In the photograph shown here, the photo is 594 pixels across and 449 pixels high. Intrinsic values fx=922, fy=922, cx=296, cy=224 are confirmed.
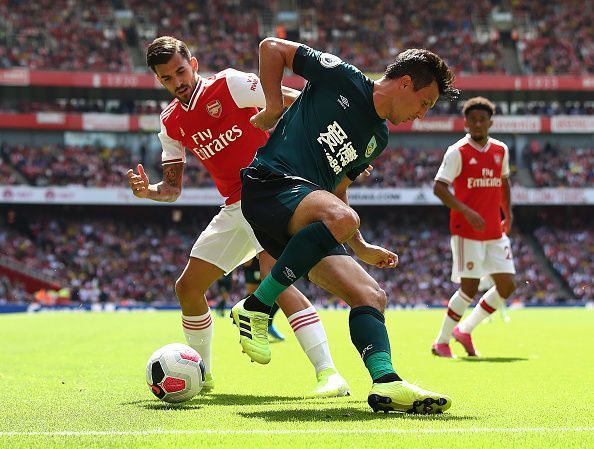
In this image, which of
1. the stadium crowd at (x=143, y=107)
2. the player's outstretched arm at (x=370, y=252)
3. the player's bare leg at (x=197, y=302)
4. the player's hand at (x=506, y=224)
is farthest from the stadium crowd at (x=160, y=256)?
the player's outstretched arm at (x=370, y=252)

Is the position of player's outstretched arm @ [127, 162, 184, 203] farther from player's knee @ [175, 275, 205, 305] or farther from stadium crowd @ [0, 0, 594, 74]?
stadium crowd @ [0, 0, 594, 74]

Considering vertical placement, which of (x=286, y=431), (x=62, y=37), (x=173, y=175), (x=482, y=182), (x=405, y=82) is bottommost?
(x=286, y=431)

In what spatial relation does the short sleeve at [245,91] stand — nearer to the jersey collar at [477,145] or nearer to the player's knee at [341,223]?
the player's knee at [341,223]

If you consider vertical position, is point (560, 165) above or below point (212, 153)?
below

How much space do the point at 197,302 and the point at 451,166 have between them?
14.6 ft

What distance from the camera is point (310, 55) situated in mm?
5035

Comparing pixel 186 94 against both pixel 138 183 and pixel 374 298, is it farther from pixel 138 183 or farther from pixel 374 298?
pixel 374 298

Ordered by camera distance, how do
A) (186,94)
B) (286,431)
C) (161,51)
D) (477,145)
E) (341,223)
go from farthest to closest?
1. (477,145)
2. (186,94)
3. (161,51)
4. (341,223)
5. (286,431)

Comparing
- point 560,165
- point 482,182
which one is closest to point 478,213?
point 482,182

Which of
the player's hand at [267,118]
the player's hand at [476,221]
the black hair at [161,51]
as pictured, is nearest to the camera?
the player's hand at [267,118]

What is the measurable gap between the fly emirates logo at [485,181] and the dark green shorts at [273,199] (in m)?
5.64

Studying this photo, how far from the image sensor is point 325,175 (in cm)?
506

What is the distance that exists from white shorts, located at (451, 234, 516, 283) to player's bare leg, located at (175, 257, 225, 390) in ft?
13.5

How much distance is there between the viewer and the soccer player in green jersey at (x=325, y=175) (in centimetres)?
462
